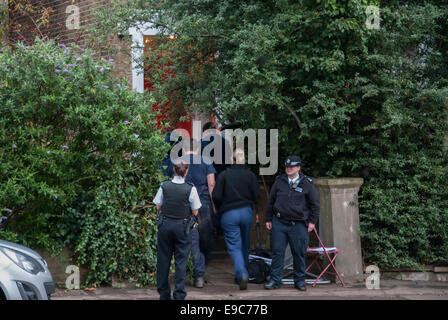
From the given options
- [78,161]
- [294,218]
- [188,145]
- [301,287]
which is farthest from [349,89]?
[78,161]

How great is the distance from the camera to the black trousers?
6.42 m

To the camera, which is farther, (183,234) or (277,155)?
(277,155)

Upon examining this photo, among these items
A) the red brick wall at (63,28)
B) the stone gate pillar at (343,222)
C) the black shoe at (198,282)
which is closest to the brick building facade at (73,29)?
the red brick wall at (63,28)

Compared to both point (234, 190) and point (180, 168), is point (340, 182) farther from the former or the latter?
point (180, 168)

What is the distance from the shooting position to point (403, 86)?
31.9 feet

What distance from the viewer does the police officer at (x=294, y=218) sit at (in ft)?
26.6

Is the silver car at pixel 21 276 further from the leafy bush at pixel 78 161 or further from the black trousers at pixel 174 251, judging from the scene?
the leafy bush at pixel 78 161

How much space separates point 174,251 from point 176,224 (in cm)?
36

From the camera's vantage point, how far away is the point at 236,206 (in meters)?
7.84

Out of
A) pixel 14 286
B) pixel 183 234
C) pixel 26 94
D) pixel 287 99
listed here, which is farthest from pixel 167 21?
pixel 14 286

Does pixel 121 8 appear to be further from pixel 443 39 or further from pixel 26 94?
pixel 443 39

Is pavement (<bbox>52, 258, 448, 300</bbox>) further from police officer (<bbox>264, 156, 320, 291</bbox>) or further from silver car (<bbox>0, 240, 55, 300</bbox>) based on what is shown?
silver car (<bbox>0, 240, 55, 300</bbox>)

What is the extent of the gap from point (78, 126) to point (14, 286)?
3179 millimetres

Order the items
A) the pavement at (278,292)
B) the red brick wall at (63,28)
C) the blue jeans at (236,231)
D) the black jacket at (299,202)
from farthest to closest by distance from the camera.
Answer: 1. the red brick wall at (63,28)
2. the black jacket at (299,202)
3. the blue jeans at (236,231)
4. the pavement at (278,292)
